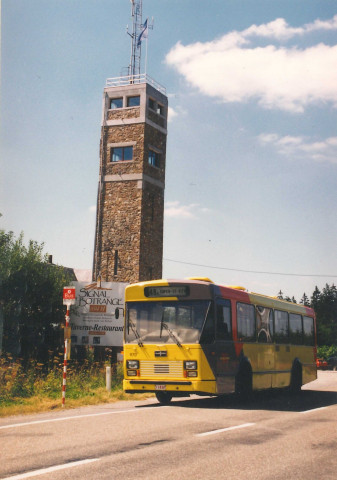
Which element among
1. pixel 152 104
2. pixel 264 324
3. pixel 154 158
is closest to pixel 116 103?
pixel 152 104

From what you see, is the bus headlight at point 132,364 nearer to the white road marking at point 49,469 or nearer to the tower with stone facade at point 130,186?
the white road marking at point 49,469

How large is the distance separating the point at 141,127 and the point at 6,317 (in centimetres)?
1917

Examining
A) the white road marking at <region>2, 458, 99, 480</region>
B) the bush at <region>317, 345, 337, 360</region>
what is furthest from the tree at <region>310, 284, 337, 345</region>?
the white road marking at <region>2, 458, 99, 480</region>

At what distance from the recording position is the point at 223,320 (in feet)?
48.9

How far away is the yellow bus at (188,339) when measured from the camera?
47.0ft

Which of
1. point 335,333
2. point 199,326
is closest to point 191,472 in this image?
point 199,326

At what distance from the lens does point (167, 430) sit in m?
10.0

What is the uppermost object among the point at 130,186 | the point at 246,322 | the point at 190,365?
the point at 130,186

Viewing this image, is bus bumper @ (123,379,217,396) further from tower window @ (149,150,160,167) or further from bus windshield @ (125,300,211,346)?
tower window @ (149,150,160,167)

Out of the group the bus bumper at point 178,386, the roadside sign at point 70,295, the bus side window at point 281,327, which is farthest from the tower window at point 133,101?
the bus bumper at point 178,386

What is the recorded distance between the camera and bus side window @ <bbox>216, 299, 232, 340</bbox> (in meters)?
14.6

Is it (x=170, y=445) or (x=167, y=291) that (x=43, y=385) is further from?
(x=170, y=445)

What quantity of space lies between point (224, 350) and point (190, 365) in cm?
102

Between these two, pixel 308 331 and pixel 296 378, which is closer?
pixel 296 378
